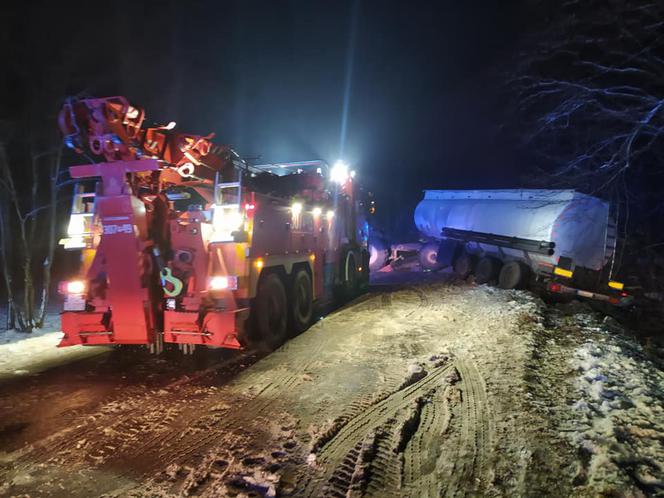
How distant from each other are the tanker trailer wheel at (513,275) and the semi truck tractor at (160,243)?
395 inches

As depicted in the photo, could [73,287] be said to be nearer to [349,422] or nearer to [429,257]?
[349,422]

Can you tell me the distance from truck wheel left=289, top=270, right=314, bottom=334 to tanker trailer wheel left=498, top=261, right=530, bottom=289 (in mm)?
8529

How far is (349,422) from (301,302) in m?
4.38

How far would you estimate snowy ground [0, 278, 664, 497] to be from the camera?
353cm

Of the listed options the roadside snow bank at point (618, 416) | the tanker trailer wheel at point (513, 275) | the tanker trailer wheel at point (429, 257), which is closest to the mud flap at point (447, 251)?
the tanker trailer wheel at point (429, 257)

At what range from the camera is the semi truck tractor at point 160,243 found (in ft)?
19.2

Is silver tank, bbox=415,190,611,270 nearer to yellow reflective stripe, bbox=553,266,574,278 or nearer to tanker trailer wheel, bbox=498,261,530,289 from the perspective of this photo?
yellow reflective stripe, bbox=553,266,574,278

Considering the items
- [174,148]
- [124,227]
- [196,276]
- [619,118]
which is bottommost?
[196,276]

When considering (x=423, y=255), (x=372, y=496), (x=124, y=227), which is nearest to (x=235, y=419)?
(x=372, y=496)

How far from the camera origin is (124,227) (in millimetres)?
5887

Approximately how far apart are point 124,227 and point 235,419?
2981 millimetres

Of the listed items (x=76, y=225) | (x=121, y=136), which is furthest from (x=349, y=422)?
(x=76, y=225)

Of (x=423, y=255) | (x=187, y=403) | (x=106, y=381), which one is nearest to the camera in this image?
(x=187, y=403)

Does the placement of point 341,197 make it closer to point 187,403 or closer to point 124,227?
point 124,227
